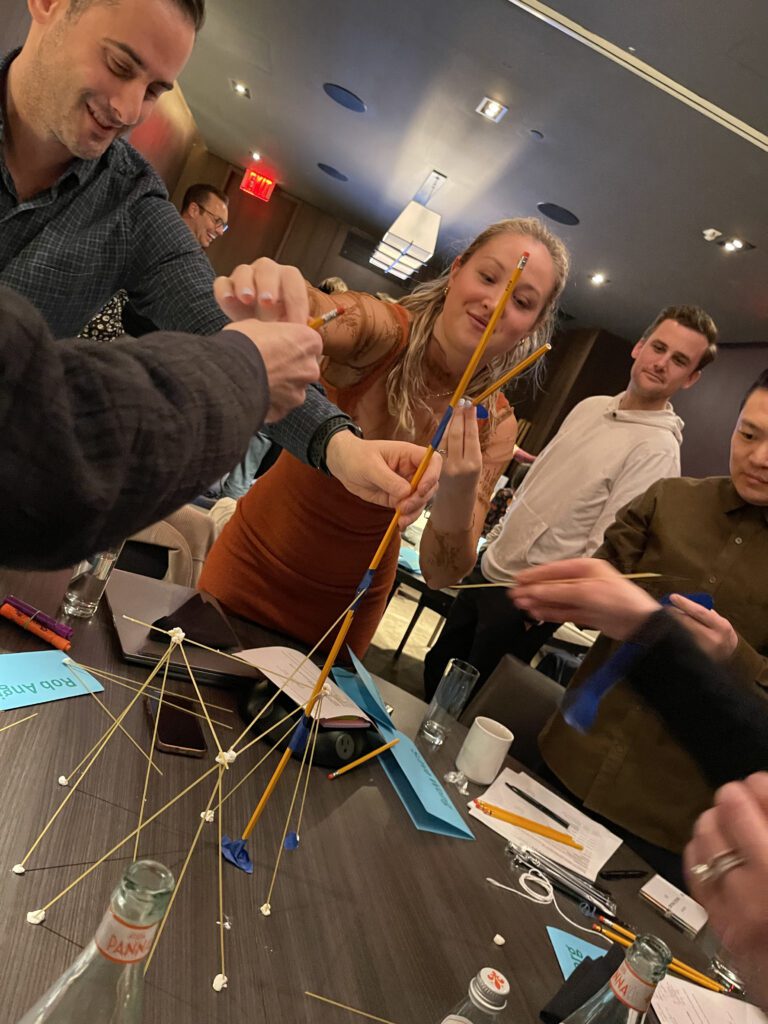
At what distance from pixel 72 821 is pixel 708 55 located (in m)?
3.30

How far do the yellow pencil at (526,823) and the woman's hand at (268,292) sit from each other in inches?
34.0

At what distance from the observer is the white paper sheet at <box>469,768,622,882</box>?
1.13 metres

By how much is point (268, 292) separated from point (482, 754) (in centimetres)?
88

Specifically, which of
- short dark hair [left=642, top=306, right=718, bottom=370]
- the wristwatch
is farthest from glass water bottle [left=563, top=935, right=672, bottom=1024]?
short dark hair [left=642, top=306, right=718, bottom=370]

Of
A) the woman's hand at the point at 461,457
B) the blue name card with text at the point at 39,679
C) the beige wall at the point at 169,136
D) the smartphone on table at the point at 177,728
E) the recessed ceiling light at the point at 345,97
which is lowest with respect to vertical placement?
the smartphone on table at the point at 177,728

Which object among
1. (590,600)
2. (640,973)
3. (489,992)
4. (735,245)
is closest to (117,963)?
(489,992)

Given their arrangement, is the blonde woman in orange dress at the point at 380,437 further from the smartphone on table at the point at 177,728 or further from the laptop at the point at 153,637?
the smartphone on table at the point at 177,728

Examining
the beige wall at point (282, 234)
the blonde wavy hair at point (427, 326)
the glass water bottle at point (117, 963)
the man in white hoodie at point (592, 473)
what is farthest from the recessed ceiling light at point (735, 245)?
the beige wall at point (282, 234)

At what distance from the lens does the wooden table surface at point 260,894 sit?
0.58 m

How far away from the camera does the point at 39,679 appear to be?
0.86 metres

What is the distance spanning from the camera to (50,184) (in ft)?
3.88

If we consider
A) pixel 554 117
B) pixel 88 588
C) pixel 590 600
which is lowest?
pixel 88 588

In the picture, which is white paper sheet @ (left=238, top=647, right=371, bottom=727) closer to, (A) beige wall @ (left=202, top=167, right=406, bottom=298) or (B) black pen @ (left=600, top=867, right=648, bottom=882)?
(B) black pen @ (left=600, top=867, right=648, bottom=882)

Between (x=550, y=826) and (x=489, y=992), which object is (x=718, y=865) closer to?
(x=489, y=992)
